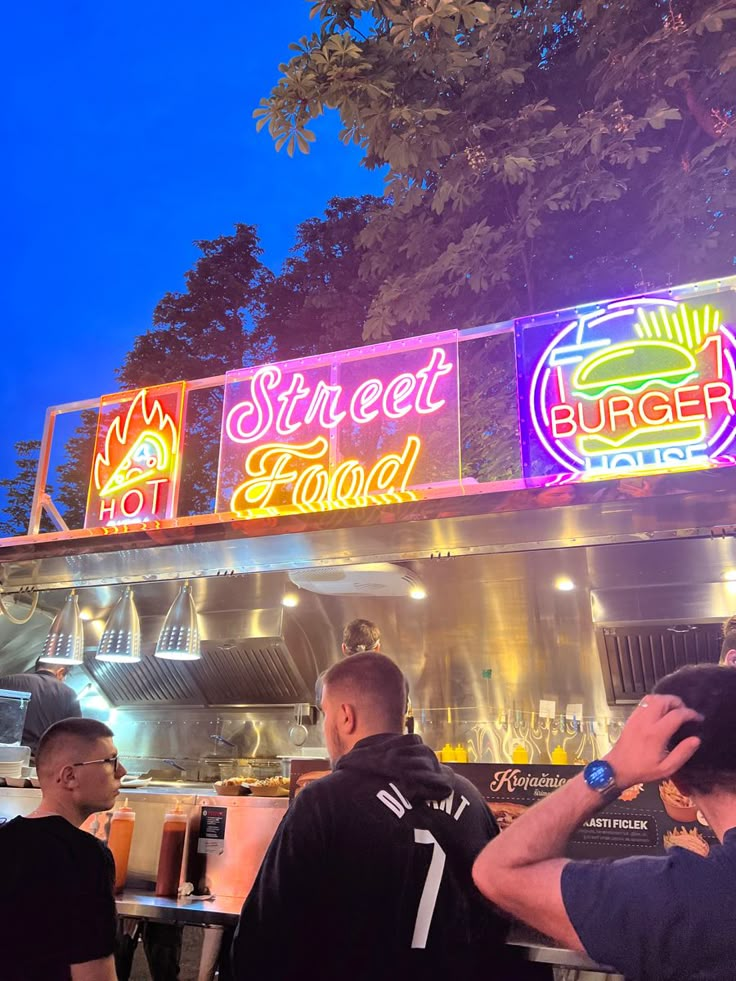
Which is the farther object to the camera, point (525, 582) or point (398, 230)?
point (398, 230)

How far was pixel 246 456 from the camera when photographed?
496 centimetres

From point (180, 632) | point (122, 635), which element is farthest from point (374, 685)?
point (122, 635)

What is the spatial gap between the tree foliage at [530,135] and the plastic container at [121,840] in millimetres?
6001

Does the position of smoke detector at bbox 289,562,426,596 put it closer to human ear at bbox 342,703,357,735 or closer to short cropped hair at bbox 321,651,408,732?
short cropped hair at bbox 321,651,408,732

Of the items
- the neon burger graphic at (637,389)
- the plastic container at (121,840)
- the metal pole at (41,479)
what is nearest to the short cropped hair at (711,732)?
the neon burger graphic at (637,389)

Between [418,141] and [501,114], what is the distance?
3.98 ft

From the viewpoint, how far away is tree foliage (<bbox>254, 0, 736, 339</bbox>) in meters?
6.97

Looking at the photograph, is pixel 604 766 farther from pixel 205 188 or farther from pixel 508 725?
pixel 205 188

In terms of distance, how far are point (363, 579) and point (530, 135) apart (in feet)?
17.2

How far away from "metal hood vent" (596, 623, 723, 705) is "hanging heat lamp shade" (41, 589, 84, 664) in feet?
13.6

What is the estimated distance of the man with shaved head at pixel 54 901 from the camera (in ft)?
8.13

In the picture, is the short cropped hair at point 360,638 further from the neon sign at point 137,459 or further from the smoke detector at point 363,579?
the neon sign at point 137,459

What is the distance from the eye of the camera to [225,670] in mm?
7828

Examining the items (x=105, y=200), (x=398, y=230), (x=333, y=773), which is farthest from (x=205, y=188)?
(x=333, y=773)
